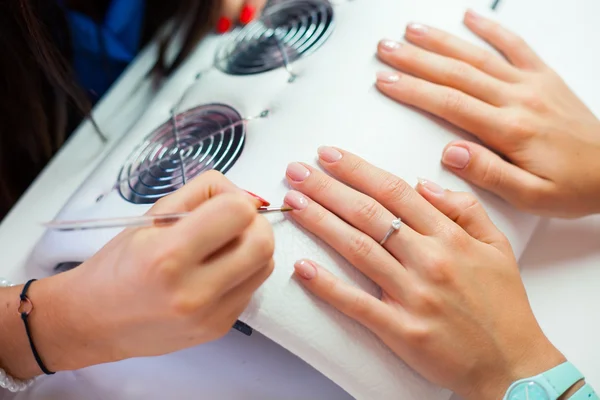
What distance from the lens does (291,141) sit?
701 millimetres

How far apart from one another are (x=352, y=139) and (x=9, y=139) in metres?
0.65

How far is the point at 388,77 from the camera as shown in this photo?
0.74 meters

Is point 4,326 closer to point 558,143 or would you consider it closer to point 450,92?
point 450,92

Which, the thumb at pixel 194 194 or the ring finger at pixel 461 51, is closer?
the thumb at pixel 194 194

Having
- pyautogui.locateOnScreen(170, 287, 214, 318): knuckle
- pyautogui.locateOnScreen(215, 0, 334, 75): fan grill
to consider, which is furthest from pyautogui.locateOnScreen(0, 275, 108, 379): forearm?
pyautogui.locateOnScreen(215, 0, 334, 75): fan grill

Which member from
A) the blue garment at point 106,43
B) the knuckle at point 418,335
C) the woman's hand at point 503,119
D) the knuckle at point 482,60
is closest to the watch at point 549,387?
the knuckle at point 418,335

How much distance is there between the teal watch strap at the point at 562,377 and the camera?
63cm

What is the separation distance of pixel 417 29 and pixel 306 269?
43 centimetres

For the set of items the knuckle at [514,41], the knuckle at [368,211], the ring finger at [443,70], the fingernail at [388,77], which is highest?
the knuckle at [514,41]

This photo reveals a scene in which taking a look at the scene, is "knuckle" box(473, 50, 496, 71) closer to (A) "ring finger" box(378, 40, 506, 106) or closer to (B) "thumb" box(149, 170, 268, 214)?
(A) "ring finger" box(378, 40, 506, 106)

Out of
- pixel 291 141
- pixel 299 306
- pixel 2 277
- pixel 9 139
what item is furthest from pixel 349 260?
pixel 9 139

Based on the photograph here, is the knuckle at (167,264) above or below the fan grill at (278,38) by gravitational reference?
below

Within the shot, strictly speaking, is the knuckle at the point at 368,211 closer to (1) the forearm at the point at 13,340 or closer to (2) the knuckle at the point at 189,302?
(2) the knuckle at the point at 189,302

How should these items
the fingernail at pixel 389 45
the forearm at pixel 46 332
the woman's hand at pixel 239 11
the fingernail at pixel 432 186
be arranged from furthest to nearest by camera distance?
1. the woman's hand at pixel 239 11
2. the fingernail at pixel 389 45
3. the fingernail at pixel 432 186
4. the forearm at pixel 46 332
